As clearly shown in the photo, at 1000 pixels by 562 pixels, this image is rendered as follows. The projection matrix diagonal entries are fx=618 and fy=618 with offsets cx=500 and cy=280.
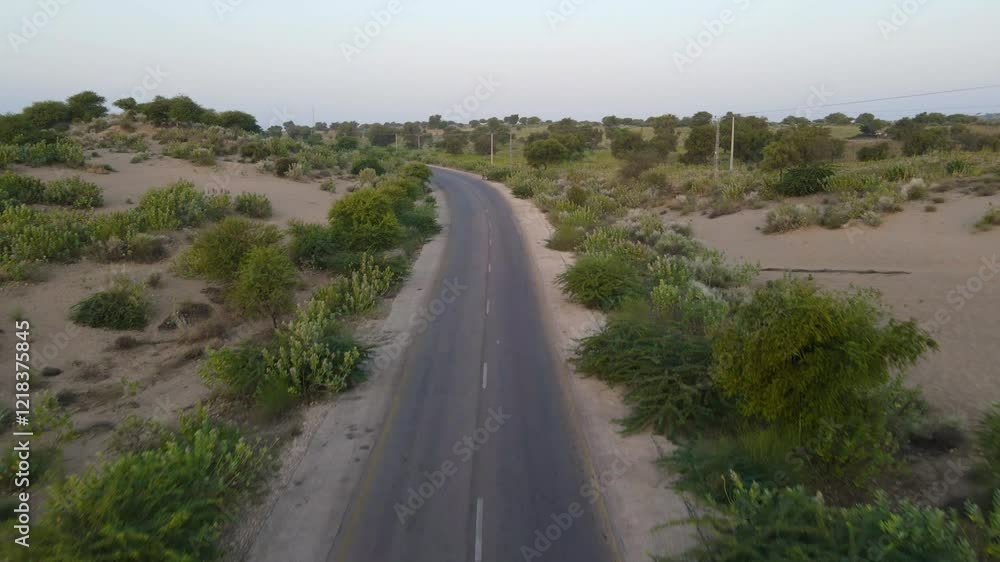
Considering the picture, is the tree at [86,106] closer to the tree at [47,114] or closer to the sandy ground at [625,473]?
the tree at [47,114]

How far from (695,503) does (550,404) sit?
13.2ft

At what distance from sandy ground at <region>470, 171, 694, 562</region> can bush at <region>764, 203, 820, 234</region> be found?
18676mm

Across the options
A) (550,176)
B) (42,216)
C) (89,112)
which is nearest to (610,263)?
(42,216)

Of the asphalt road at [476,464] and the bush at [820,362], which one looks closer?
the asphalt road at [476,464]

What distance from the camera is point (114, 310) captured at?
16984 mm

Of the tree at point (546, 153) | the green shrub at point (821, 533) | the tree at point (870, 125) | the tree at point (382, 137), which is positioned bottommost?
the green shrub at point (821, 533)

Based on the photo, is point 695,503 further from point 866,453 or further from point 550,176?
point 550,176

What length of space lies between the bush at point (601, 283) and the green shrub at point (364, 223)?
9.37 metres

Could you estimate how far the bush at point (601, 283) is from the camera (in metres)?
18.8

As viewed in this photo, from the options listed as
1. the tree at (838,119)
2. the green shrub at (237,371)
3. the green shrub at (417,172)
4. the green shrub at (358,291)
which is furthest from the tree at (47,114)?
the tree at (838,119)

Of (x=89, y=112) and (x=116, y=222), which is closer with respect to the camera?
(x=116, y=222)

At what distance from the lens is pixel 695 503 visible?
8711 millimetres

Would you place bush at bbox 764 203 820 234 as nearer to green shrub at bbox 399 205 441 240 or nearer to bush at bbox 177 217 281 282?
green shrub at bbox 399 205 441 240

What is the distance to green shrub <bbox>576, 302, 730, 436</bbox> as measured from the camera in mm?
11031
